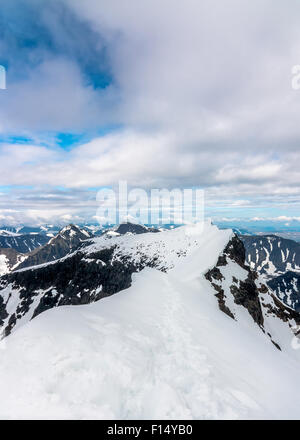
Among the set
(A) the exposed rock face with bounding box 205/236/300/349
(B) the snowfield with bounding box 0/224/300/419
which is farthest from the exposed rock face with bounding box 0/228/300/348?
(B) the snowfield with bounding box 0/224/300/419

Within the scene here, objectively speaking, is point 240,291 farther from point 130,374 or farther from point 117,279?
point 117,279

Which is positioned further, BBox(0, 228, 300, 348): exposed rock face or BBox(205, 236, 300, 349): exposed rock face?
BBox(0, 228, 300, 348): exposed rock face

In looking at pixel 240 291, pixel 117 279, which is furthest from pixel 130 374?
pixel 117 279

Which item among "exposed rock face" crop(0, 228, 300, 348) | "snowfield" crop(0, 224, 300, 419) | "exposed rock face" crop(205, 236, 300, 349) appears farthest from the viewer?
"exposed rock face" crop(0, 228, 300, 348)

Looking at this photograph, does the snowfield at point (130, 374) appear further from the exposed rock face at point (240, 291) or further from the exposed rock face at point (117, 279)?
the exposed rock face at point (117, 279)

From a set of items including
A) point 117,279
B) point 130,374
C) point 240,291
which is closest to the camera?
point 130,374

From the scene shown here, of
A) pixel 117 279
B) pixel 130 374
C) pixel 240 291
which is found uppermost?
pixel 130 374

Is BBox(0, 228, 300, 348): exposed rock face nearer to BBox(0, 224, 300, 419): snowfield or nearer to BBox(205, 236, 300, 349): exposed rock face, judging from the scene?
BBox(205, 236, 300, 349): exposed rock face

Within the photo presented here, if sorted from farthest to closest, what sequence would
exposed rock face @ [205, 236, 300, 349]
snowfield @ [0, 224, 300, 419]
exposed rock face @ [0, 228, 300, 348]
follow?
exposed rock face @ [0, 228, 300, 348] → exposed rock face @ [205, 236, 300, 349] → snowfield @ [0, 224, 300, 419]
